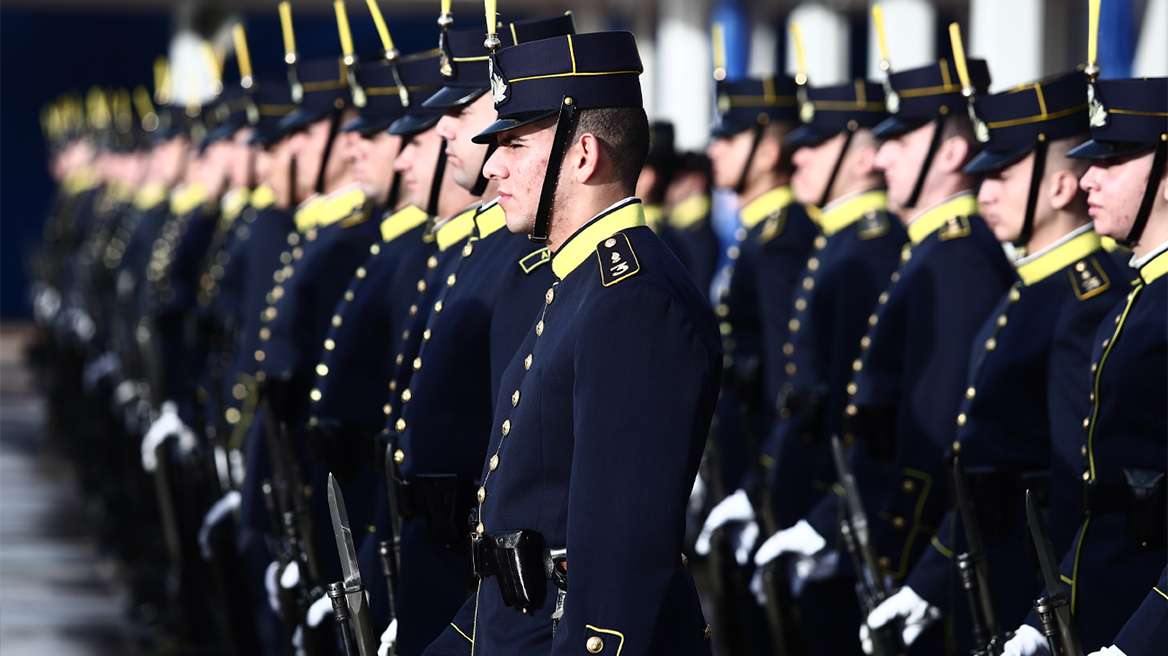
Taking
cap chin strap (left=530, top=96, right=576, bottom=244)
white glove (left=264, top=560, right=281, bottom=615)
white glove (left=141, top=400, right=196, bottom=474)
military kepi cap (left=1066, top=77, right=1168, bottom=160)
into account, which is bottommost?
white glove (left=141, top=400, right=196, bottom=474)

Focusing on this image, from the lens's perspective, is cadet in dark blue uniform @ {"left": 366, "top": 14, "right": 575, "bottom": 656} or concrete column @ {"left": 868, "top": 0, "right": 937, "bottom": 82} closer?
cadet in dark blue uniform @ {"left": 366, "top": 14, "right": 575, "bottom": 656}

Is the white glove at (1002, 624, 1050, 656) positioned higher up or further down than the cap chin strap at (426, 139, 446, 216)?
further down

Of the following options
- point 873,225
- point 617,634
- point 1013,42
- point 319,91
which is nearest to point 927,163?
point 873,225

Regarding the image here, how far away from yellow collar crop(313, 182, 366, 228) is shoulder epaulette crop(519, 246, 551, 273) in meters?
1.49

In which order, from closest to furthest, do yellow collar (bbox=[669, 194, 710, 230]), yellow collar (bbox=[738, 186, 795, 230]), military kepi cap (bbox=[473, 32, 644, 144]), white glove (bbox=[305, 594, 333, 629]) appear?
1. military kepi cap (bbox=[473, 32, 644, 144])
2. white glove (bbox=[305, 594, 333, 629])
3. yellow collar (bbox=[738, 186, 795, 230])
4. yellow collar (bbox=[669, 194, 710, 230])

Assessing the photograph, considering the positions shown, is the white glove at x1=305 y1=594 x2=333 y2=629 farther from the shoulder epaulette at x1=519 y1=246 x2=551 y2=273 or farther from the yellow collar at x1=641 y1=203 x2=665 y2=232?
the yellow collar at x1=641 y1=203 x2=665 y2=232

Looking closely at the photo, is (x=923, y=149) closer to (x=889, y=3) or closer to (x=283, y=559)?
(x=283, y=559)

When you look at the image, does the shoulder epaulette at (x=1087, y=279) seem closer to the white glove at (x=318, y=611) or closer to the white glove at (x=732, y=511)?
the white glove at (x=732, y=511)

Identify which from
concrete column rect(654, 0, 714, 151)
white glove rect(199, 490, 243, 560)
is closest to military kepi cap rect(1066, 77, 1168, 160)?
white glove rect(199, 490, 243, 560)

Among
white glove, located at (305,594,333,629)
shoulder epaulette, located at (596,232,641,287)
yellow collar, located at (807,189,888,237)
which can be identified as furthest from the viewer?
yellow collar, located at (807,189,888,237)

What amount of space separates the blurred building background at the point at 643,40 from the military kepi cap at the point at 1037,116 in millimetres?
1487

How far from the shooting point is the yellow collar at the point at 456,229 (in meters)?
2.82

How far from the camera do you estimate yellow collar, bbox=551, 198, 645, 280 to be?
180 centimetres

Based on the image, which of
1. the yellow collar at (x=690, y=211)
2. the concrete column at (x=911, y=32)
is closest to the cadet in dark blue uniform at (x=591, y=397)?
the yellow collar at (x=690, y=211)
